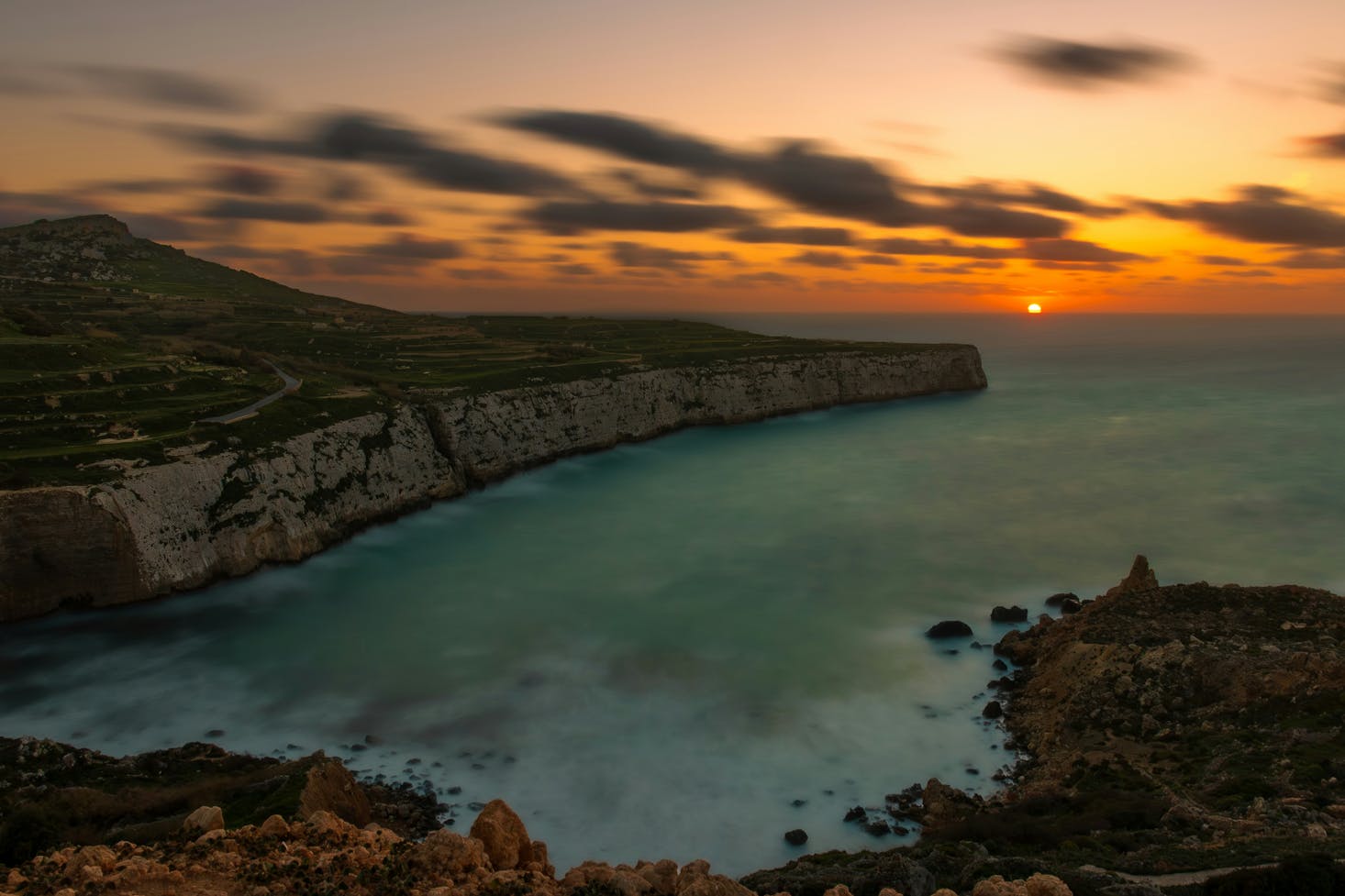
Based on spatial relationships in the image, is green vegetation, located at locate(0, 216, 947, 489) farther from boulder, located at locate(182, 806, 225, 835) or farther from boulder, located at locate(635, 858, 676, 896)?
boulder, located at locate(635, 858, 676, 896)

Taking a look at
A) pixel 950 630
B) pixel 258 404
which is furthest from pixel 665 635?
pixel 258 404

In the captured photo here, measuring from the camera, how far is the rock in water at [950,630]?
146 feet

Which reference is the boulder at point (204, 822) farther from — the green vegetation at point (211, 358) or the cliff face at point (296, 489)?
the green vegetation at point (211, 358)

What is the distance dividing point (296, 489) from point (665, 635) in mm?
30626

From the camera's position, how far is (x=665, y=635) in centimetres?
4634

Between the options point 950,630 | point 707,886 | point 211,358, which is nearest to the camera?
point 707,886

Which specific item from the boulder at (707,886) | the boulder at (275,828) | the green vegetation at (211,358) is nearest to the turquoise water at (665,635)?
the boulder at (707,886)

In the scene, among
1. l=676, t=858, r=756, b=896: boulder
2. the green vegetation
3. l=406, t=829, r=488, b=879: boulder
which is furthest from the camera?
the green vegetation

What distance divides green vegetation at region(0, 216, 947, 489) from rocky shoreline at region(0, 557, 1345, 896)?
3075cm

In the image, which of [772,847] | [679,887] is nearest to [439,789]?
[772,847]

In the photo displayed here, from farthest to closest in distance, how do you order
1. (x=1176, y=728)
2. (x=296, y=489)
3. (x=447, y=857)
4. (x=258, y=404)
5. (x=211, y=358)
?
1. (x=211, y=358)
2. (x=258, y=404)
3. (x=296, y=489)
4. (x=1176, y=728)
5. (x=447, y=857)

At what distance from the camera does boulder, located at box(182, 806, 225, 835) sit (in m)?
18.4

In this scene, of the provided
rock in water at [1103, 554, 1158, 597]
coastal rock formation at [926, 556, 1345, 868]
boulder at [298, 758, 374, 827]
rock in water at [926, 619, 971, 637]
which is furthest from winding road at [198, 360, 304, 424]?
rock in water at [1103, 554, 1158, 597]

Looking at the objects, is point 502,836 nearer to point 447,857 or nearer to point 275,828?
point 447,857
